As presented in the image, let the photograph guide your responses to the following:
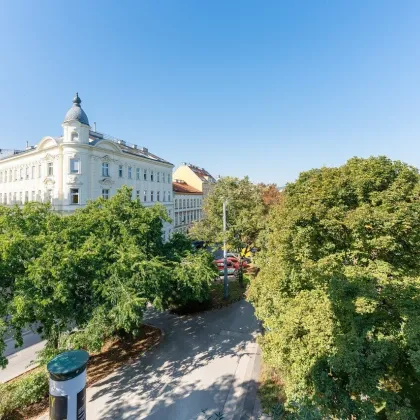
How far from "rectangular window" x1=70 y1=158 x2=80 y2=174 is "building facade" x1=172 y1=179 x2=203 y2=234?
16153 mm

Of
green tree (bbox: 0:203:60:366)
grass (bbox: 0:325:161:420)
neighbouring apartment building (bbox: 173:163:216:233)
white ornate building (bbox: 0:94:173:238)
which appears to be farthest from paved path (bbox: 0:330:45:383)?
neighbouring apartment building (bbox: 173:163:216:233)

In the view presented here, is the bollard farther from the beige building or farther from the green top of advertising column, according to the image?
the beige building

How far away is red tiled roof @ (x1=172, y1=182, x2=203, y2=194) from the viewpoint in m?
41.0

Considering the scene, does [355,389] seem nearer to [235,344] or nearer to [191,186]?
[235,344]

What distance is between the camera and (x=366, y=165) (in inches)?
372

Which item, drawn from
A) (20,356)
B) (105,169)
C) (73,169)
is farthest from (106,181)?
(20,356)

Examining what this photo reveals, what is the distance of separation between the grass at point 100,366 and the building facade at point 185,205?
976 inches

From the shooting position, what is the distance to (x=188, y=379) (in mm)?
10336

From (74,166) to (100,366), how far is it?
1902cm

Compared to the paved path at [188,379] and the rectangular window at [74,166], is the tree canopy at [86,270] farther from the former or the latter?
the rectangular window at [74,166]

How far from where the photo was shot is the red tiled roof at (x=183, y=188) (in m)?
41.0

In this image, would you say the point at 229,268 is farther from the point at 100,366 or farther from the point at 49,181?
the point at 49,181

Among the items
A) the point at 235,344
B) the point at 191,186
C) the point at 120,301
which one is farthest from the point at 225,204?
the point at 191,186

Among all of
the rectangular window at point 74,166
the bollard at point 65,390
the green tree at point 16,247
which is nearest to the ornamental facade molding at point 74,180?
the rectangular window at point 74,166
